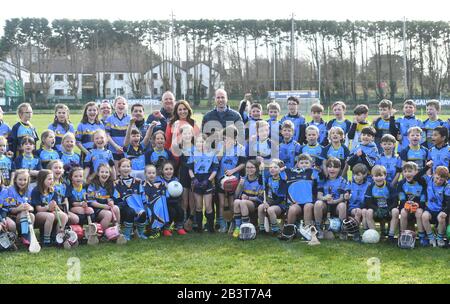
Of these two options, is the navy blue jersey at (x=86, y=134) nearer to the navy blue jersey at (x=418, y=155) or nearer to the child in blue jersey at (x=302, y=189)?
the child in blue jersey at (x=302, y=189)

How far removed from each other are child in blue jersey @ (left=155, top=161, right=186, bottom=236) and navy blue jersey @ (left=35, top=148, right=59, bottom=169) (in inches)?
57.7

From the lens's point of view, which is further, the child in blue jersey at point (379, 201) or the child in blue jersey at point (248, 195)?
the child in blue jersey at point (248, 195)

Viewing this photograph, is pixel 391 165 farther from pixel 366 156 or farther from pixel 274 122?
pixel 274 122

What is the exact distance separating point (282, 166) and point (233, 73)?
58.9 meters

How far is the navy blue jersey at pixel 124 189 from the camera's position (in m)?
7.02

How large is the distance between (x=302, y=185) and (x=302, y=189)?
0.18 ft

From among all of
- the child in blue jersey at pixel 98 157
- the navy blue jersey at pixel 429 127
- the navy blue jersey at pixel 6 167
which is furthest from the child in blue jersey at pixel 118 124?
the navy blue jersey at pixel 429 127

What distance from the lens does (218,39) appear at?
211 ft

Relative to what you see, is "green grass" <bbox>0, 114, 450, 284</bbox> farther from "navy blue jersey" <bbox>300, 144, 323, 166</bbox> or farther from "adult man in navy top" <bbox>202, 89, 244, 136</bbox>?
"adult man in navy top" <bbox>202, 89, 244, 136</bbox>

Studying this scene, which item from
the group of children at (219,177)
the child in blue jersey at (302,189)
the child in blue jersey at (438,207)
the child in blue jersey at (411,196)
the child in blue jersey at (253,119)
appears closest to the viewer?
the child in blue jersey at (438,207)

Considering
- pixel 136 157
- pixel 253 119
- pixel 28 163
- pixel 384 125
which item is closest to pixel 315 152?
pixel 253 119

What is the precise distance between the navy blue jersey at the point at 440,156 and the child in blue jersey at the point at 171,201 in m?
3.46

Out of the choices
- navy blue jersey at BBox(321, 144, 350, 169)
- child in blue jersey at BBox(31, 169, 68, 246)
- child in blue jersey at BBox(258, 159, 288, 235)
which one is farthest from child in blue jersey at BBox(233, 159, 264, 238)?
child in blue jersey at BBox(31, 169, 68, 246)

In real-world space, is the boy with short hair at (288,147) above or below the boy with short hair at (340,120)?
below
